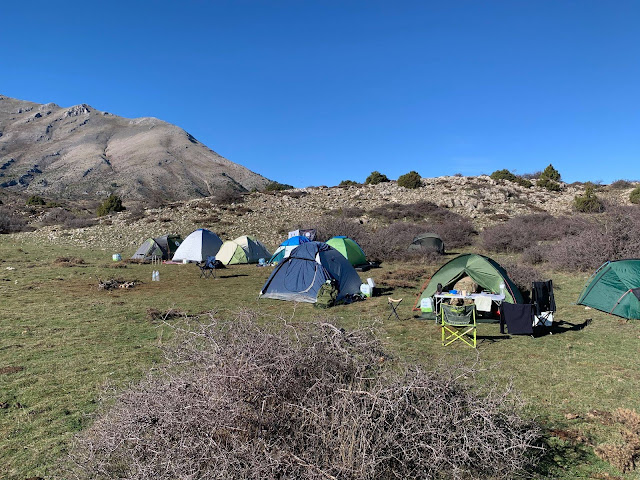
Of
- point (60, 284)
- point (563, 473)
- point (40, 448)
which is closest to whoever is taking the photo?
point (563, 473)

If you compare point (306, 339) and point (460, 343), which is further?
point (460, 343)

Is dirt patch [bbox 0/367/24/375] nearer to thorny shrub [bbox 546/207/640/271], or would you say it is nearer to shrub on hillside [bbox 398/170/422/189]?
thorny shrub [bbox 546/207/640/271]

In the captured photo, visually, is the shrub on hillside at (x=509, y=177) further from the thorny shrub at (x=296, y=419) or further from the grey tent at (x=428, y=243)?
the thorny shrub at (x=296, y=419)

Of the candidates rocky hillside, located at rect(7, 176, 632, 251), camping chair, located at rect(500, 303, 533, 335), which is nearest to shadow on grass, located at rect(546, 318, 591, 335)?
camping chair, located at rect(500, 303, 533, 335)

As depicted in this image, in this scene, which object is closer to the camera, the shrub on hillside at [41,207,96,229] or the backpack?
the backpack

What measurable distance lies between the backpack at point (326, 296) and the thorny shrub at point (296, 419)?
27.7 ft

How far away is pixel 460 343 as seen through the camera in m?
8.62

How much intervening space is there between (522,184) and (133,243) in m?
37.8

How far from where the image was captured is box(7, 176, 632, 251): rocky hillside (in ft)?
93.0

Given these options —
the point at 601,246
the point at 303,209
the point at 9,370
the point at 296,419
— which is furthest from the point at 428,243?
the point at 296,419

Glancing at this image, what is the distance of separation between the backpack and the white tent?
37.9 ft

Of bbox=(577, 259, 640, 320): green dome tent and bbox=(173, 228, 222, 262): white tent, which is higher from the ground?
bbox=(173, 228, 222, 262): white tent

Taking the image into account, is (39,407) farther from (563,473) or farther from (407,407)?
(563,473)

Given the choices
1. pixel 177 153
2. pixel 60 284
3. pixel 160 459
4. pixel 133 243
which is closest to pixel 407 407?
A: pixel 160 459
